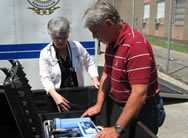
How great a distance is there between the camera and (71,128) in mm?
3568

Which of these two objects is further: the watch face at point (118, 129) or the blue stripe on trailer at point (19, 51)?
the blue stripe on trailer at point (19, 51)

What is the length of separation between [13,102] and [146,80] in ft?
2.97

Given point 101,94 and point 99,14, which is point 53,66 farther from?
point 99,14

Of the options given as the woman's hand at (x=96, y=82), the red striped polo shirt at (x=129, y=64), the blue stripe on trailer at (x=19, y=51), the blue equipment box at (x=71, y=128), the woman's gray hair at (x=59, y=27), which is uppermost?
the woman's gray hair at (x=59, y=27)

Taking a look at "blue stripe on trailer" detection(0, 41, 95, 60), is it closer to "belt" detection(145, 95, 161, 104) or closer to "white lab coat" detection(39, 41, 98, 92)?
"white lab coat" detection(39, 41, 98, 92)

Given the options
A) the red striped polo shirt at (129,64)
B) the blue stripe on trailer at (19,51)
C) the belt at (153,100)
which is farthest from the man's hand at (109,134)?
the blue stripe on trailer at (19,51)

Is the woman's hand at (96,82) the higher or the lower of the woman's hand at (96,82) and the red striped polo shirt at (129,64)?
the lower

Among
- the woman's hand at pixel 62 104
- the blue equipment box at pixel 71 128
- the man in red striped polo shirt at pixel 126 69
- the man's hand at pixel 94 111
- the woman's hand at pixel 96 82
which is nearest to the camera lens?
the man in red striped polo shirt at pixel 126 69

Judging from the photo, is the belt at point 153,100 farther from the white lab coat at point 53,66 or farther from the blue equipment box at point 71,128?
the white lab coat at point 53,66

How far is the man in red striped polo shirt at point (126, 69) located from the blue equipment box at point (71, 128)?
→ 0.20 m

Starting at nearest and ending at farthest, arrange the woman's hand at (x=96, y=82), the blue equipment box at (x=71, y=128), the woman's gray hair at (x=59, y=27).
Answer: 1. the blue equipment box at (x=71, y=128)
2. the woman's gray hair at (x=59, y=27)
3. the woman's hand at (x=96, y=82)

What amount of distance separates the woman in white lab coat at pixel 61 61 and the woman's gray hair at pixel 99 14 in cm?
100

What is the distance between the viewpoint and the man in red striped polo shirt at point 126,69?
10.6 ft

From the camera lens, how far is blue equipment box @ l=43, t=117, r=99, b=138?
3412mm
